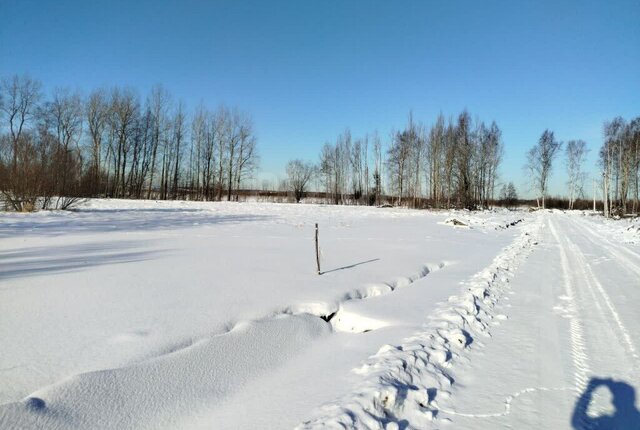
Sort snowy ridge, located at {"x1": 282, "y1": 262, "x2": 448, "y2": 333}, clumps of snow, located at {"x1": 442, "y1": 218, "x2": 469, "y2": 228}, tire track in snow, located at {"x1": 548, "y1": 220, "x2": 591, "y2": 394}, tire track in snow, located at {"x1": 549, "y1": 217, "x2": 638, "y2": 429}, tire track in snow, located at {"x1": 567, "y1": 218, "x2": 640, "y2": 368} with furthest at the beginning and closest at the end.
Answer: clumps of snow, located at {"x1": 442, "y1": 218, "x2": 469, "y2": 228}
snowy ridge, located at {"x1": 282, "y1": 262, "x2": 448, "y2": 333}
tire track in snow, located at {"x1": 567, "y1": 218, "x2": 640, "y2": 368}
tire track in snow, located at {"x1": 548, "y1": 220, "x2": 591, "y2": 394}
tire track in snow, located at {"x1": 549, "y1": 217, "x2": 638, "y2": 429}

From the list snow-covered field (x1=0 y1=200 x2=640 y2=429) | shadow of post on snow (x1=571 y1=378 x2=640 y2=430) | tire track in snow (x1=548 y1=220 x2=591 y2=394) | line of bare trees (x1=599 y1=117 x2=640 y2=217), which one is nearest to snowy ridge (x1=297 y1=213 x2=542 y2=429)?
snow-covered field (x1=0 y1=200 x2=640 y2=429)

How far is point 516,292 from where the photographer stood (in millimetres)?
5566

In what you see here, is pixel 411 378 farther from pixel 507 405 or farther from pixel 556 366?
pixel 556 366

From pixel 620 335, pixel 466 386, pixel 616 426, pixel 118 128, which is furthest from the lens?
pixel 118 128

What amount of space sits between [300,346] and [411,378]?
1.14m

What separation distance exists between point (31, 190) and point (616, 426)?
64.1 ft

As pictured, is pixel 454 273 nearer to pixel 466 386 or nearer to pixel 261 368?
pixel 466 386

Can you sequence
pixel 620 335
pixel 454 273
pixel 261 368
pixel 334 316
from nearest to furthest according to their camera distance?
A: 1. pixel 261 368
2. pixel 620 335
3. pixel 334 316
4. pixel 454 273

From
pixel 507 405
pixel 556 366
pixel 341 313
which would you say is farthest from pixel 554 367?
pixel 341 313

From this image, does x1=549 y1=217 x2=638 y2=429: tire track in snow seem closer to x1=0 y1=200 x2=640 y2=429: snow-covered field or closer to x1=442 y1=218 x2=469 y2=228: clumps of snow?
x1=0 y1=200 x2=640 y2=429: snow-covered field

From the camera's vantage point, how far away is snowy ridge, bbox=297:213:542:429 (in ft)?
7.22

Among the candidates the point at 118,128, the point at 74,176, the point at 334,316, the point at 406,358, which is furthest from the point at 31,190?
the point at 118,128

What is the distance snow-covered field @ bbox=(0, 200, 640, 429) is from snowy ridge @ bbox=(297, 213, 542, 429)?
0.01m

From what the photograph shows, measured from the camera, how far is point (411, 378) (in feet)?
8.98
